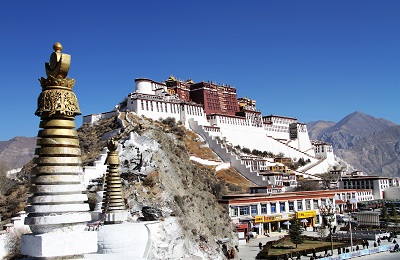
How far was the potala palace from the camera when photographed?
79.9 m

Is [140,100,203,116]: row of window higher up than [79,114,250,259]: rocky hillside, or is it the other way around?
[140,100,203,116]: row of window

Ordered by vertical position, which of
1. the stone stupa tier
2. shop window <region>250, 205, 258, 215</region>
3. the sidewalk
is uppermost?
the stone stupa tier

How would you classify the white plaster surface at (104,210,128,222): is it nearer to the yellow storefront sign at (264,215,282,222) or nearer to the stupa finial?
the stupa finial

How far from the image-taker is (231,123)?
313 ft

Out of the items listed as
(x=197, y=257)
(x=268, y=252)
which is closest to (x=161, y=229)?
(x=197, y=257)

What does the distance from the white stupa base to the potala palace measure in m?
63.2

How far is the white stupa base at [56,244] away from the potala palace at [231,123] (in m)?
63.2

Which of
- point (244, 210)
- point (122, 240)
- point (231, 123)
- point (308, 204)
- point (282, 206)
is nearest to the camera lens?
point (122, 240)

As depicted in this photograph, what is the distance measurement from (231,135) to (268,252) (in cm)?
5555

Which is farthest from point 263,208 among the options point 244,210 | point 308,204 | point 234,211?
point 308,204

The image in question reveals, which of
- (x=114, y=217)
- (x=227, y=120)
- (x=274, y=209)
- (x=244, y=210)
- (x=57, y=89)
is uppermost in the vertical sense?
(x=227, y=120)

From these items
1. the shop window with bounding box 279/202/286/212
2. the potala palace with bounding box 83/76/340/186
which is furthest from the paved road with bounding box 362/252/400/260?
the potala palace with bounding box 83/76/340/186

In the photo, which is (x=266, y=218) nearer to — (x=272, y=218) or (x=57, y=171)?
(x=272, y=218)

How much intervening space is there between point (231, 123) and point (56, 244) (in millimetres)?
86964
